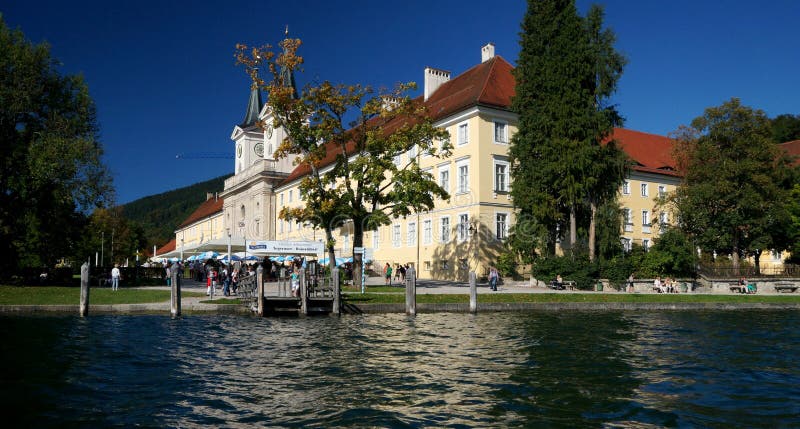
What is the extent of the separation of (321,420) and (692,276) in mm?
36442

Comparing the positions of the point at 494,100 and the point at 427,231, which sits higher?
the point at 494,100

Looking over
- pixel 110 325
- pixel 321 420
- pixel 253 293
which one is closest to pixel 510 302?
pixel 253 293

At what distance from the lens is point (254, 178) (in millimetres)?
81125

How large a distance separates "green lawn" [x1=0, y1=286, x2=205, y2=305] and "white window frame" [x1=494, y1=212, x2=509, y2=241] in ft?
67.5

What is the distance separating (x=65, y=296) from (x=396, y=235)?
94.6 ft

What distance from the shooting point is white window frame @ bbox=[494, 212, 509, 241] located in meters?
45.0

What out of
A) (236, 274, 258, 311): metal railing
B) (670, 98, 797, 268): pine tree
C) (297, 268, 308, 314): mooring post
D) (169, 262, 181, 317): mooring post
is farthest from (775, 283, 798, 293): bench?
(169, 262, 181, 317): mooring post

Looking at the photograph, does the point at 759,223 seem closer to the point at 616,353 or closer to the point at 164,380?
the point at 616,353

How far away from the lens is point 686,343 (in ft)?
60.7

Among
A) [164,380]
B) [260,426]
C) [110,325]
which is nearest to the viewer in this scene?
[260,426]

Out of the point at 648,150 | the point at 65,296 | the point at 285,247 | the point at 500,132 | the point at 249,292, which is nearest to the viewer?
the point at 249,292

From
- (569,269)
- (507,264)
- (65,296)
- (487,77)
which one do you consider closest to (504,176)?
(507,264)

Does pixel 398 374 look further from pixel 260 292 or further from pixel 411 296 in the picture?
pixel 260 292

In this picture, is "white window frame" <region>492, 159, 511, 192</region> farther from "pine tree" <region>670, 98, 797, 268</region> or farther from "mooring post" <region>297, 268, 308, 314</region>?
"mooring post" <region>297, 268, 308, 314</region>
